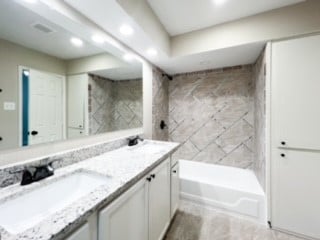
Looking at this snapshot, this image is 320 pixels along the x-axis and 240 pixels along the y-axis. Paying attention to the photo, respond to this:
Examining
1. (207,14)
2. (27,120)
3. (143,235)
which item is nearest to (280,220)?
(143,235)

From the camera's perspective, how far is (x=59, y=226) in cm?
55

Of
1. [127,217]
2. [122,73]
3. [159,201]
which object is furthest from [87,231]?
[122,73]

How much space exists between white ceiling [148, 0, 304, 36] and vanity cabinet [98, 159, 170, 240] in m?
1.63

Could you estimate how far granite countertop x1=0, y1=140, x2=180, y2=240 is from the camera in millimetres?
530

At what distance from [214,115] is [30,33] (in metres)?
2.70

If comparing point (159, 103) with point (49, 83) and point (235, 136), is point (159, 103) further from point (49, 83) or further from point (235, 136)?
point (49, 83)

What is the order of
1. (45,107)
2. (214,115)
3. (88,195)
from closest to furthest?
(88,195) < (45,107) < (214,115)

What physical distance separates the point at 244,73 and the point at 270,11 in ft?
3.56

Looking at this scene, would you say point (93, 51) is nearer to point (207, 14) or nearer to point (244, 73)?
point (207, 14)

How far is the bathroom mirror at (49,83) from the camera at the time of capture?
99cm

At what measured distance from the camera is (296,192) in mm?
1662

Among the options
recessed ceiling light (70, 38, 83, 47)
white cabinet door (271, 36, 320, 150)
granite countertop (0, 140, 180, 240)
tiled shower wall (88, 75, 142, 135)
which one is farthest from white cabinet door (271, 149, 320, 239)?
recessed ceiling light (70, 38, 83, 47)

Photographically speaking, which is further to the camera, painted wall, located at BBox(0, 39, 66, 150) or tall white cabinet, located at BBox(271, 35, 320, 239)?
tall white cabinet, located at BBox(271, 35, 320, 239)

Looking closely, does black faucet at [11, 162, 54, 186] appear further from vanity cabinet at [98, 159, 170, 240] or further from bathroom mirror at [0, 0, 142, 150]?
vanity cabinet at [98, 159, 170, 240]
